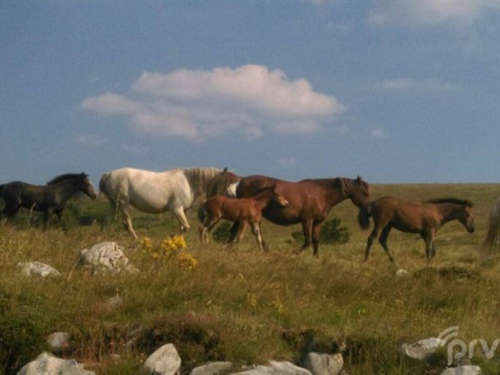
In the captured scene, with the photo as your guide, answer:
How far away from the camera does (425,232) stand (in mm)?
18891

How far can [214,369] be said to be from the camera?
7.21 m

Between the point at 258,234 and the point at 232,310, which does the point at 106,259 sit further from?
the point at 258,234

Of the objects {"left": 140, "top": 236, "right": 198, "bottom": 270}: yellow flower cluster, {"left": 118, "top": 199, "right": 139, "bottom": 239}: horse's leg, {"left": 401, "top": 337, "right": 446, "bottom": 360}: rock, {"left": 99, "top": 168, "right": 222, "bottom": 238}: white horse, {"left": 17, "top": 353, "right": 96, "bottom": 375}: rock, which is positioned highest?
{"left": 99, "top": 168, "right": 222, "bottom": 238}: white horse

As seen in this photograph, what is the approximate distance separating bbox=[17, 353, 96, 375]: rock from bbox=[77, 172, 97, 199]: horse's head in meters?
13.4

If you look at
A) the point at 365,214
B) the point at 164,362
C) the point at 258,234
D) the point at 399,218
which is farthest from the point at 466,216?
the point at 164,362

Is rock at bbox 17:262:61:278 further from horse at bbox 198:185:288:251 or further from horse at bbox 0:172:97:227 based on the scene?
horse at bbox 0:172:97:227

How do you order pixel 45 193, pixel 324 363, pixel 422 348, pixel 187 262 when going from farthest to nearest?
pixel 45 193 < pixel 187 262 < pixel 422 348 < pixel 324 363

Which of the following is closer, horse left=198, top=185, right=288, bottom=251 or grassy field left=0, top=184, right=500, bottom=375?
grassy field left=0, top=184, right=500, bottom=375

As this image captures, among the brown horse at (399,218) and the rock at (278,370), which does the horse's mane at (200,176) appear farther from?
the rock at (278,370)

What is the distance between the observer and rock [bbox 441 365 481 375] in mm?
7215

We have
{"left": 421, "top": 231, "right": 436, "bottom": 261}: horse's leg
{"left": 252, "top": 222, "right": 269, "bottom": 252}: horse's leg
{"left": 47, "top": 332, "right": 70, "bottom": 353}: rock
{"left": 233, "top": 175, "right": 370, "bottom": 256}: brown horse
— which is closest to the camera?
{"left": 47, "top": 332, "right": 70, "bottom": 353}: rock

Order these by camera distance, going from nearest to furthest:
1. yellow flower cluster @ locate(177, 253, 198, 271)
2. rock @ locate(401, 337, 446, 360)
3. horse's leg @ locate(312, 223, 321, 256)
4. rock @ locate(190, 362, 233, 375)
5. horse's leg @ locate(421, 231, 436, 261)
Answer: rock @ locate(190, 362, 233, 375)
rock @ locate(401, 337, 446, 360)
yellow flower cluster @ locate(177, 253, 198, 271)
horse's leg @ locate(312, 223, 321, 256)
horse's leg @ locate(421, 231, 436, 261)

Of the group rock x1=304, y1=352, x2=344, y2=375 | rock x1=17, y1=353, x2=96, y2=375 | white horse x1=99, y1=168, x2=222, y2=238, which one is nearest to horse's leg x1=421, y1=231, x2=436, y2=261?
white horse x1=99, y1=168, x2=222, y2=238

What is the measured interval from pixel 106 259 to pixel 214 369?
3.08m
